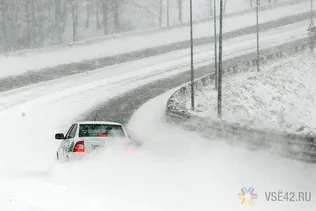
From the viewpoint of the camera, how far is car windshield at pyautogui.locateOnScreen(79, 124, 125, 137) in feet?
40.1

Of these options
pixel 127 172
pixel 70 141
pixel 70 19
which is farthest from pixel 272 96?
pixel 70 19

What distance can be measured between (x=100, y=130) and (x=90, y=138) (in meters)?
0.61

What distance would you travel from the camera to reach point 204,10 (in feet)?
299

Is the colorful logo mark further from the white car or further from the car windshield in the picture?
the car windshield

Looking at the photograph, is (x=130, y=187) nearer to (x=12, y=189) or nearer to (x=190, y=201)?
(x=190, y=201)

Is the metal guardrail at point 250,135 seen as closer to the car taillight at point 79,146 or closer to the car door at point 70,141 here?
the car door at point 70,141

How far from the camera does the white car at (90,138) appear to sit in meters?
11.8

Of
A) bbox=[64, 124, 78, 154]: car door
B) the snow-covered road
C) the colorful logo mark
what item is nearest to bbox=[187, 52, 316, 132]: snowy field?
the snow-covered road

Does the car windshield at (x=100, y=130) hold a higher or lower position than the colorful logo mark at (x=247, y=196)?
higher

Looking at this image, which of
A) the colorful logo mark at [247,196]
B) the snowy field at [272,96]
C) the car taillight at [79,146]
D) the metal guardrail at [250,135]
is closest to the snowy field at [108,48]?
the snowy field at [272,96]

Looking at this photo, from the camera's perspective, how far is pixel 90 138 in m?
11.9

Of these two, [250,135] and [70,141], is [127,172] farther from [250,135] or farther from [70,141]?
[250,135]

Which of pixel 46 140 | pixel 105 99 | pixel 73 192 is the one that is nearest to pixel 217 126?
pixel 46 140

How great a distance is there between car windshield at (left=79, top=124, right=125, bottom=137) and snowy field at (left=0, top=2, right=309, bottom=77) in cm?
2717
